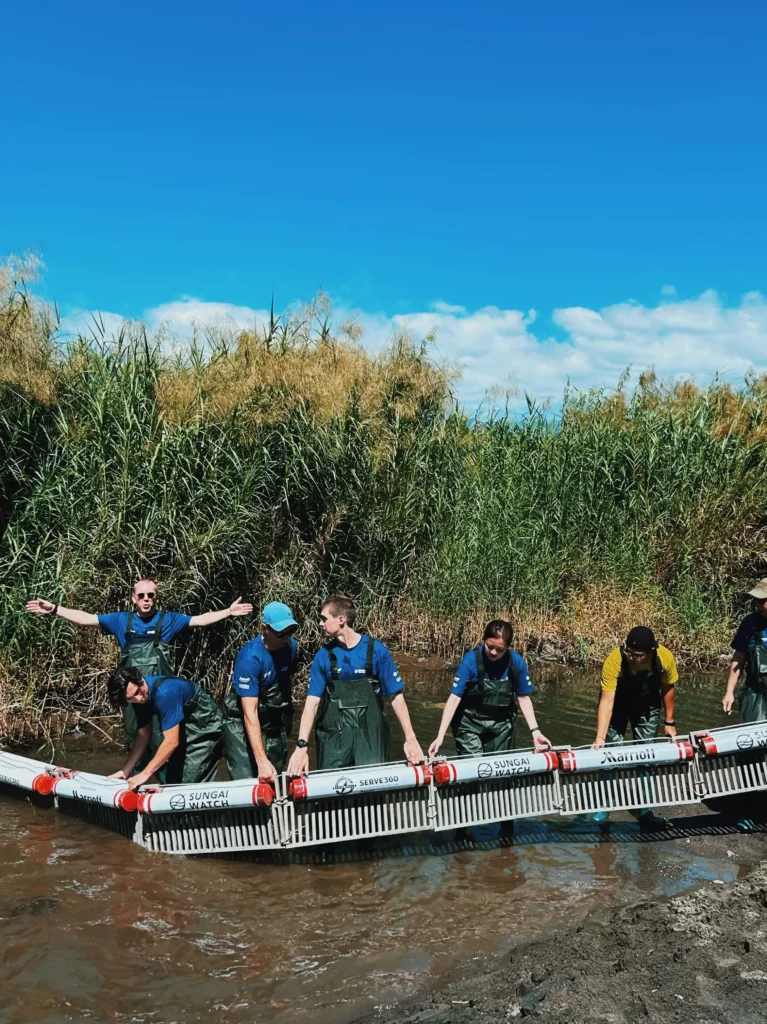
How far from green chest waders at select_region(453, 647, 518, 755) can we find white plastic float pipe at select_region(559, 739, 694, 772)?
0.50m

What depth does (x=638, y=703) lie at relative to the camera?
628cm

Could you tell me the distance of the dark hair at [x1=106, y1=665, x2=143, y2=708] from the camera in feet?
16.6

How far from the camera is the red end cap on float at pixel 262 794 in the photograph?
203 inches

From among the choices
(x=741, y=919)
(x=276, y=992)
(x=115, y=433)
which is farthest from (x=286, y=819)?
(x=115, y=433)

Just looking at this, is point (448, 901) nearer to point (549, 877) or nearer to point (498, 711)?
point (549, 877)

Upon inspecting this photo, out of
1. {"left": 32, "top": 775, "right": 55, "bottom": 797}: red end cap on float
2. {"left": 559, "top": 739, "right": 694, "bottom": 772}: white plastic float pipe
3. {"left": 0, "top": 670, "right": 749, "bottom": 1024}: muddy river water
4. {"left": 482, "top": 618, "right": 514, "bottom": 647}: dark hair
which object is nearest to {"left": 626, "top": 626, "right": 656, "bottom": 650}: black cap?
{"left": 559, "top": 739, "right": 694, "bottom": 772}: white plastic float pipe

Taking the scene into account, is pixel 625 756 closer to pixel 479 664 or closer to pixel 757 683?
pixel 479 664

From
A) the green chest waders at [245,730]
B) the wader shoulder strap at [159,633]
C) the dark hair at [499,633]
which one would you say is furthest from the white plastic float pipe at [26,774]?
the dark hair at [499,633]

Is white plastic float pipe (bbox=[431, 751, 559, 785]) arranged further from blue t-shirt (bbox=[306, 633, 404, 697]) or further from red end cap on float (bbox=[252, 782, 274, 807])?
red end cap on float (bbox=[252, 782, 274, 807])

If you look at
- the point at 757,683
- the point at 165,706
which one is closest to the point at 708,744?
the point at 757,683

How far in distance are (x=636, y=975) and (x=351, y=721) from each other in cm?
230

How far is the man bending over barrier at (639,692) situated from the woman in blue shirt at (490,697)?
21.5 inches

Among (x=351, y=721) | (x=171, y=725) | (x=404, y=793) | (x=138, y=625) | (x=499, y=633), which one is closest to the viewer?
(x=171, y=725)

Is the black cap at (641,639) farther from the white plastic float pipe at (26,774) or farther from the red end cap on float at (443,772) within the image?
the white plastic float pipe at (26,774)
